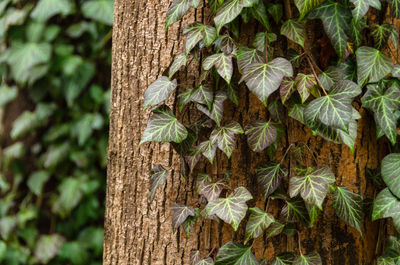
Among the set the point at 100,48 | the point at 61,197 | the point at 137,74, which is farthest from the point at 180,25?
the point at 61,197

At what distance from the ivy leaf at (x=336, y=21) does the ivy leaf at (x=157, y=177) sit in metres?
0.49

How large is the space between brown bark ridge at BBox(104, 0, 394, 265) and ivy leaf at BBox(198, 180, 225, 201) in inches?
2.2

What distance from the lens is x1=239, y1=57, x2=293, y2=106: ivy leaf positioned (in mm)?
854

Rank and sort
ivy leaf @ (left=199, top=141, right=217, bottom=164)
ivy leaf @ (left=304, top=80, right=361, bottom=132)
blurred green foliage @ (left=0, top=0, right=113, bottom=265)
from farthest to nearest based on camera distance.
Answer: blurred green foliage @ (left=0, top=0, right=113, bottom=265), ivy leaf @ (left=199, top=141, right=217, bottom=164), ivy leaf @ (left=304, top=80, right=361, bottom=132)

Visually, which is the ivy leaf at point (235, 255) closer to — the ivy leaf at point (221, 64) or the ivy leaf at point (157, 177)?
the ivy leaf at point (157, 177)

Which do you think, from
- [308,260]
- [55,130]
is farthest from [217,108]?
[55,130]

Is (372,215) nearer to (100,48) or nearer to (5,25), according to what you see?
(100,48)

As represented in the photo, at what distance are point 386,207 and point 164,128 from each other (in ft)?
1.74

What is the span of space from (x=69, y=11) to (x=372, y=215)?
1690mm

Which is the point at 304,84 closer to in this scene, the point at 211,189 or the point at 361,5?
the point at 361,5

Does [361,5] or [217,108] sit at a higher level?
[361,5]

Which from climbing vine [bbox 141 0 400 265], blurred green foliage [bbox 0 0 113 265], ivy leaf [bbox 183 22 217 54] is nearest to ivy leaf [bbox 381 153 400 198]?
climbing vine [bbox 141 0 400 265]

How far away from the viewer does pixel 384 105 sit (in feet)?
3.18

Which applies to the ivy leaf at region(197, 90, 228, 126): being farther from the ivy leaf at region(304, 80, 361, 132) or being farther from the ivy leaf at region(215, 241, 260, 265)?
the ivy leaf at region(215, 241, 260, 265)
